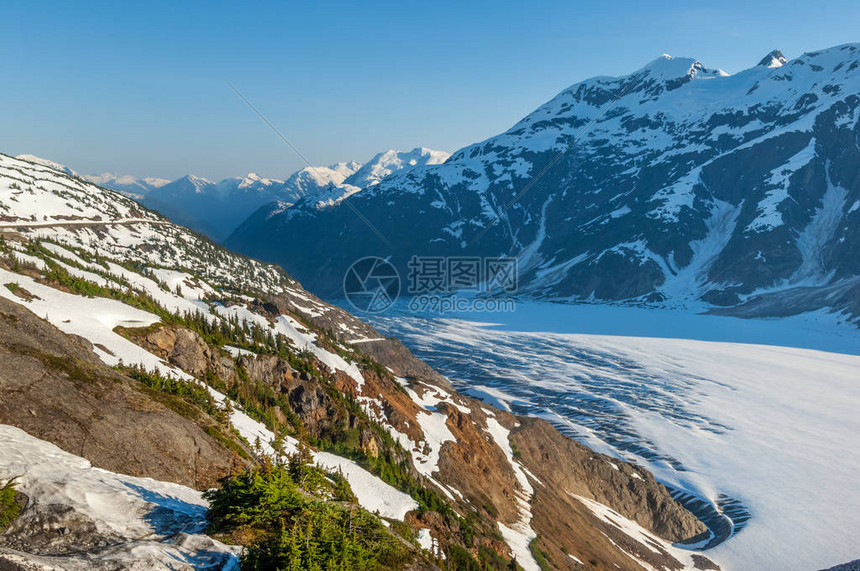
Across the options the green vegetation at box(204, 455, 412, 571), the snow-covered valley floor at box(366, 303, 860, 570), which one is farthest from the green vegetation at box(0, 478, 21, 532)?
the snow-covered valley floor at box(366, 303, 860, 570)

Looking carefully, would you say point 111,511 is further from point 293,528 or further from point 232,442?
point 232,442

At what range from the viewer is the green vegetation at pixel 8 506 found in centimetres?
1202

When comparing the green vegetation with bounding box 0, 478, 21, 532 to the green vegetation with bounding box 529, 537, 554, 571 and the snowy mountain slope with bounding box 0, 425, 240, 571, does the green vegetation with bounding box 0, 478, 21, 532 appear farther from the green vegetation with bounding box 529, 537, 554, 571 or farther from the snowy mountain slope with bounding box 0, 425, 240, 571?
the green vegetation with bounding box 529, 537, 554, 571

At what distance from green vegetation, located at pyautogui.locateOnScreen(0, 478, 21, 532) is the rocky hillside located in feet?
0.61

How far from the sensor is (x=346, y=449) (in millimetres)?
34469

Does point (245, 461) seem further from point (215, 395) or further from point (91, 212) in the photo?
point (91, 212)

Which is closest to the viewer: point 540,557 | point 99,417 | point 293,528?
point 293,528

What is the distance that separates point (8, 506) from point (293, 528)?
23.0 feet

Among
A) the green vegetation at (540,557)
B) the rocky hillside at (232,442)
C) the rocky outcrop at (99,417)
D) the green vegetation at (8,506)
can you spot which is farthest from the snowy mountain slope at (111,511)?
the green vegetation at (540,557)

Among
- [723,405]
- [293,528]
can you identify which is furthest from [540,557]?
[723,405]

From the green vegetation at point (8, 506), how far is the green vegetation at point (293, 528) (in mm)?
4270

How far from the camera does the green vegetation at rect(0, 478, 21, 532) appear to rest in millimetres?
12016

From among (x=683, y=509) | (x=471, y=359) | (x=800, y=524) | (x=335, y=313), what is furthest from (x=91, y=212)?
(x=800, y=524)

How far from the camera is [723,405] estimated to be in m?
115
